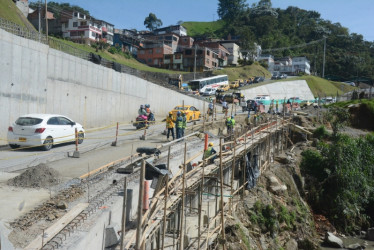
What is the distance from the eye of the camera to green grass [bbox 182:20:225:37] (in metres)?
141

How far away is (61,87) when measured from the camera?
Result: 20953 mm

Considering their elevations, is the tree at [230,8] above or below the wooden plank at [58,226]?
above

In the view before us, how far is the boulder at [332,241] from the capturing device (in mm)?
16547

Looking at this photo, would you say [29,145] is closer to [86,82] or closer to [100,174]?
[100,174]

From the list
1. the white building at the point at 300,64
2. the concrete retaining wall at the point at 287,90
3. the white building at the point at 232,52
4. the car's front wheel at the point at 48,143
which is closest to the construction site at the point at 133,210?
the car's front wheel at the point at 48,143

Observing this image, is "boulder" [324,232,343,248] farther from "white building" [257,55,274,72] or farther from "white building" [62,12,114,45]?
"white building" [257,55,274,72]

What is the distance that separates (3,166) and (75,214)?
5.84m

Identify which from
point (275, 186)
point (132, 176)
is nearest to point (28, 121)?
point (132, 176)

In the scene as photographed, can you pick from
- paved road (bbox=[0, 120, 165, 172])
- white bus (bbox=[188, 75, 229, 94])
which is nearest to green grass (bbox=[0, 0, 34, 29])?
white bus (bbox=[188, 75, 229, 94])

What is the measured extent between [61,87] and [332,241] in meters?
16.3

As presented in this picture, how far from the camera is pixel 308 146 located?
2495 centimetres

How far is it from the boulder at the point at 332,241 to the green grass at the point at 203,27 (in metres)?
126

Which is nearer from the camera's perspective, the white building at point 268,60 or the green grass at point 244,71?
the green grass at point 244,71

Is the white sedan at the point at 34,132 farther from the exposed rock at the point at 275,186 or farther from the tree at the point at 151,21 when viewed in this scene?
the tree at the point at 151,21
